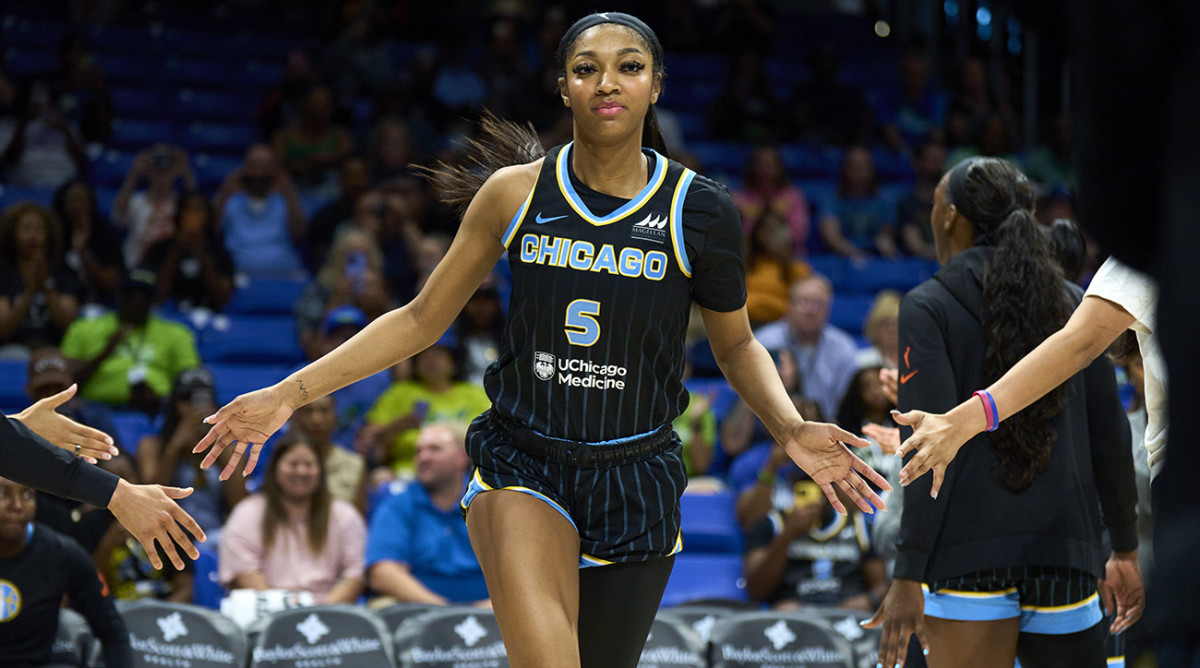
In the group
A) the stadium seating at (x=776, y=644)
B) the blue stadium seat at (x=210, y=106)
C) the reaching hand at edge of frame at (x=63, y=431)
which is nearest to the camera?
the reaching hand at edge of frame at (x=63, y=431)

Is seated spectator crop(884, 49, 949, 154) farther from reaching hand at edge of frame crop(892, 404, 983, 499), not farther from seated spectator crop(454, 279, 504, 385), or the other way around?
reaching hand at edge of frame crop(892, 404, 983, 499)

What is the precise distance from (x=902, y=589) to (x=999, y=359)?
69 centimetres

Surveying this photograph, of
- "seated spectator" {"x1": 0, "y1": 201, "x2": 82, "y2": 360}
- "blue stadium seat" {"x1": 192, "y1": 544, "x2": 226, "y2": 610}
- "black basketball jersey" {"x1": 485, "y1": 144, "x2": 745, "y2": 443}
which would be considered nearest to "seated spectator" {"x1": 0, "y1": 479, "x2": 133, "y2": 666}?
"blue stadium seat" {"x1": 192, "y1": 544, "x2": 226, "y2": 610}

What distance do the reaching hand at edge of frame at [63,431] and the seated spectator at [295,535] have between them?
2.77m

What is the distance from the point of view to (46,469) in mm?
3496

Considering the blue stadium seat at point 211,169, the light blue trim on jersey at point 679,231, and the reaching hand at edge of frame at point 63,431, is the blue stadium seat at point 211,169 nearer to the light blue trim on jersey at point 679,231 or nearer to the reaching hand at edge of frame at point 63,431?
the reaching hand at edge of frame at point 63,431

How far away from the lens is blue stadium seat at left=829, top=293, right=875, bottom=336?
9.44 metres

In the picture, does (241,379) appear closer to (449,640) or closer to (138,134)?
(449,640)

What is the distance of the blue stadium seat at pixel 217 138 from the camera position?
10.9 m

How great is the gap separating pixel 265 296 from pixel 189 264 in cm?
57

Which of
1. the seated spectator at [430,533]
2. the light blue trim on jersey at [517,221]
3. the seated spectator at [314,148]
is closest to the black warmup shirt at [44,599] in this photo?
the seated spectator at [430,533]

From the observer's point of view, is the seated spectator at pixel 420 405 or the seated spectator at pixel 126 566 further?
the seated spectator at pixel 420 405

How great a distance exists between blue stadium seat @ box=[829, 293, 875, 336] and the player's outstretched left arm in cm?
611

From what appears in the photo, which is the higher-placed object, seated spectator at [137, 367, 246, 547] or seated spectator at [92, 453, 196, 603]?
seated spectator at [137, 367, 246, 547]
